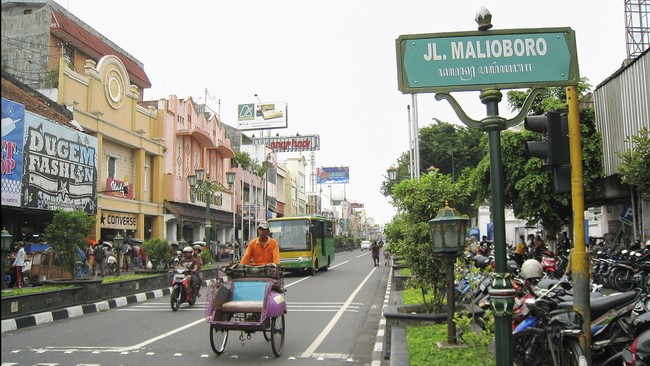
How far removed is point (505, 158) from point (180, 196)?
22119 millimetres

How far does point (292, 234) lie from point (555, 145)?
2095 centimetres

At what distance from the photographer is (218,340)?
7.95 metres

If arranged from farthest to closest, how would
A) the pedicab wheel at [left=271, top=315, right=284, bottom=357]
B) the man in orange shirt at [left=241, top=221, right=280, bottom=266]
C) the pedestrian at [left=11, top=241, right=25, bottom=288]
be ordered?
1. the pedestrian at [left=11, top=241, right=25, bottom=288]
2. the man in orange shirt at [left=241, top=221, right=280, bottom=266]
3. the pedicab wheel at [left=271, top=315, right=284, bottom=357]

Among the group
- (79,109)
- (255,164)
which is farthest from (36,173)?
(255,164)

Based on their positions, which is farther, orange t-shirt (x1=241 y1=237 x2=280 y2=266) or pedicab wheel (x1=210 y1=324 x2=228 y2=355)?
orange t-shirt (x1=241 y1=237 x2=280 y2=266)

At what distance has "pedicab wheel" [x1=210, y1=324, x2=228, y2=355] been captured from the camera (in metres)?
7.53

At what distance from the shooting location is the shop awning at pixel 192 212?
33.0 metres

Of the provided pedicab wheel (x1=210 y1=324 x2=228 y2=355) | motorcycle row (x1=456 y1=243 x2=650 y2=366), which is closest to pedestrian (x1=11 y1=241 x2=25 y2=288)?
pedicab wheel (x1=210 y1=324 x2=228 y2=355)

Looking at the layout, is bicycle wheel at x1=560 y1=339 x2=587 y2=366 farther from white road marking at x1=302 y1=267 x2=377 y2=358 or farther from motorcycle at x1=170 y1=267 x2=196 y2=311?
motorcycle at x1=170 y1=267 x2=196 y2=311

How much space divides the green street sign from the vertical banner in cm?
1750

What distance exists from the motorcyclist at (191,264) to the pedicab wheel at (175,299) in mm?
616

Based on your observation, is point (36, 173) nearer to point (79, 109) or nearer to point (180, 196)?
point (79, 109)

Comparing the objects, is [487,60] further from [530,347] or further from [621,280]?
[621,280]

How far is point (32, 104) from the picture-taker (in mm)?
21312
